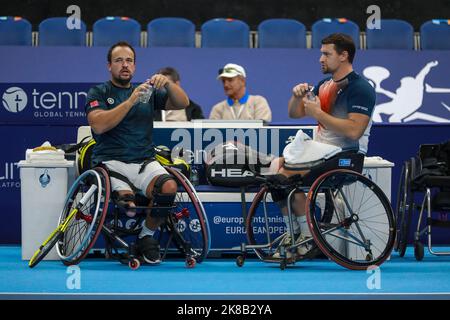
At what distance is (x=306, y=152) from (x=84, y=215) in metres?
1.47

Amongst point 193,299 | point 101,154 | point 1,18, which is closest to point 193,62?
point 1,18

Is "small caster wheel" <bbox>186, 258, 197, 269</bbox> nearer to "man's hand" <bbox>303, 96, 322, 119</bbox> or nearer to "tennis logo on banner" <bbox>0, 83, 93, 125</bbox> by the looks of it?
"man's hand" <bbox>303, 96, 322, 119</bbox>

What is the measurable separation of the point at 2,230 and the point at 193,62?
3321mm

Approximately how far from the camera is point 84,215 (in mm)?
6062

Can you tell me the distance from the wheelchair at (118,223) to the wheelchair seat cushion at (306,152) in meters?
0.69

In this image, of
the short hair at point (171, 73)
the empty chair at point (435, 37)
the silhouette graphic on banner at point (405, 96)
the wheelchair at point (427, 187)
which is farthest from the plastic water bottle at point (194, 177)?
the empty chair at point (435, 37)

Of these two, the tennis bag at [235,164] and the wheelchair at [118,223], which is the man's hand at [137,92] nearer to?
the wheelchair at [118,223]

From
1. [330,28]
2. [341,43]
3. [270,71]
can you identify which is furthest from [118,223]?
[330,28]

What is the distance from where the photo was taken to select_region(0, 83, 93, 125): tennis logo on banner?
7766 mm

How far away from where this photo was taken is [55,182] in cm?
675

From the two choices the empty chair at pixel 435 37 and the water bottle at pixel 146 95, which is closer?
the water bottle at pixel 146 95

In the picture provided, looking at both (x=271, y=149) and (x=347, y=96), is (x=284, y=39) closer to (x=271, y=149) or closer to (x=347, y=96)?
(x=271, y=149)

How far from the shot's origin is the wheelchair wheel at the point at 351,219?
5.92 metres

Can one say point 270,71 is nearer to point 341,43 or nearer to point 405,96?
point 405,96
